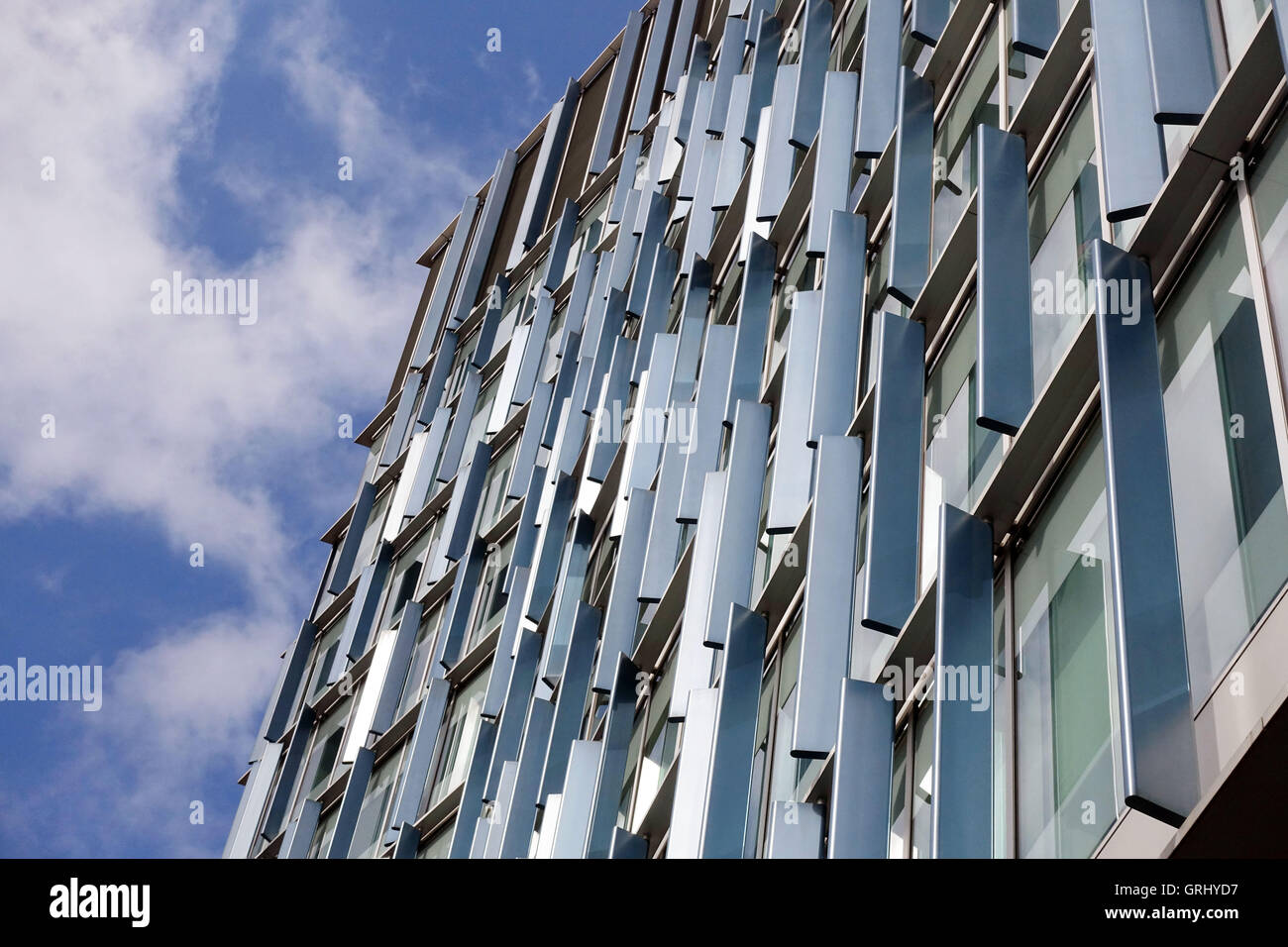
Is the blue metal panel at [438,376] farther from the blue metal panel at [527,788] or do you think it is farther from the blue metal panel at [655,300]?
the blue metal panel at [527,788]

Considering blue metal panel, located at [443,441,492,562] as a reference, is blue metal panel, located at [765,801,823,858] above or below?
below

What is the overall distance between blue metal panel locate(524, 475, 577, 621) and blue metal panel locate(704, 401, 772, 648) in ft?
19.1

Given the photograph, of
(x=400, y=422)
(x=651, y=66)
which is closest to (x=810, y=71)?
(x=651, y=66)

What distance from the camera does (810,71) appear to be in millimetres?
17688

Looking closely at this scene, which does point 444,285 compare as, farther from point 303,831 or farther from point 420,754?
point 420,754

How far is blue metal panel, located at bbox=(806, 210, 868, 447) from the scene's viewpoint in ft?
40.1

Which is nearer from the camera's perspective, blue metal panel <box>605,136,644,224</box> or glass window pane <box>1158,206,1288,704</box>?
glass window pane <box>1158,206,1288,704</box>

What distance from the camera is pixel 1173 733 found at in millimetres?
5922

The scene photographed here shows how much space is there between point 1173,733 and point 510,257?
28851mm

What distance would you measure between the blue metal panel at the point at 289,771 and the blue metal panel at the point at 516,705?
834cm

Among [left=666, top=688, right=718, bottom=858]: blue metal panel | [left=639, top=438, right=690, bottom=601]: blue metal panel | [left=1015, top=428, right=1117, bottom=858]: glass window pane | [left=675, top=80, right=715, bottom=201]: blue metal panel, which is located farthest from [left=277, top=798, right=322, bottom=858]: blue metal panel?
[left=1015, top=428, right=1117, bottom=858]: glass window pane

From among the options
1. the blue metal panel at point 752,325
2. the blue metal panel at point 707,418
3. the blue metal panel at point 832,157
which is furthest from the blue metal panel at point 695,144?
the blue metal panel at point 832,157

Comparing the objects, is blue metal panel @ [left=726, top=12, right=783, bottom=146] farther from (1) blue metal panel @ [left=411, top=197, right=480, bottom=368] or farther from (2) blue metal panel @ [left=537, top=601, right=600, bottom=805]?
(1) blue metal panel @ [left=411, top=197, right=480, bottom=368]
